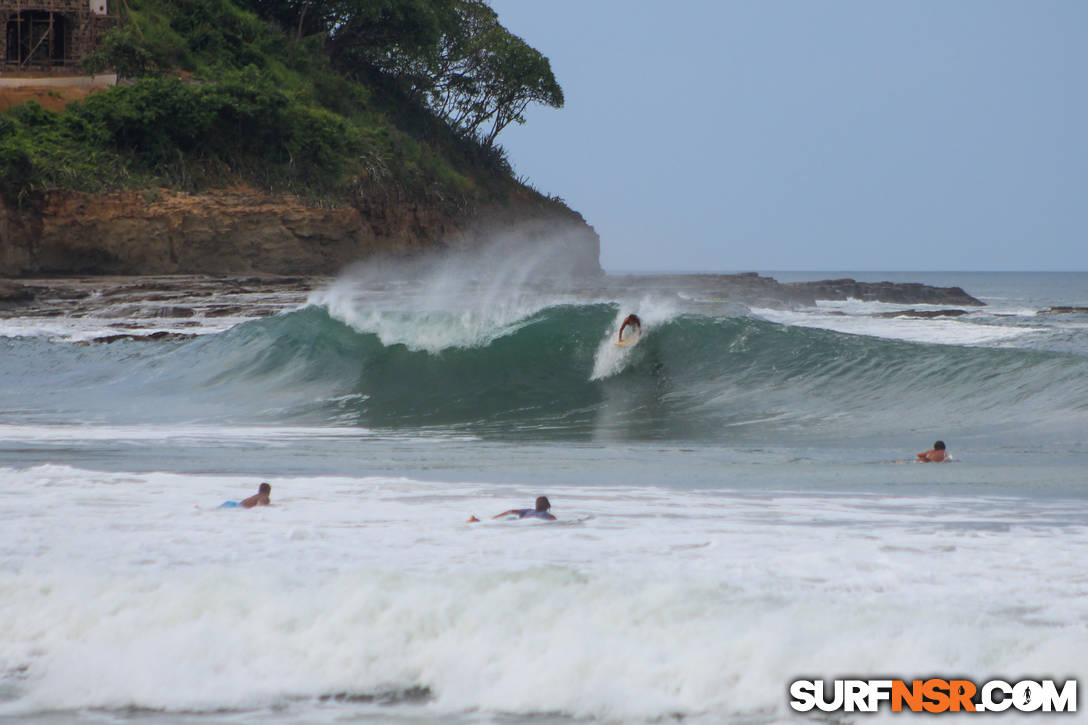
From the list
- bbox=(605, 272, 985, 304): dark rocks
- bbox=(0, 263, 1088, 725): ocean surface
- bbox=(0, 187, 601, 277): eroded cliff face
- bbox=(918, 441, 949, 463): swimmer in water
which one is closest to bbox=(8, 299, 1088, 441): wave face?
bbox=(0, 263, 1088, 725): ocean surface

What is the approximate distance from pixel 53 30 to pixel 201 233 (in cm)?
1063

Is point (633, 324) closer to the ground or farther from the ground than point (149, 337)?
farther from the ground

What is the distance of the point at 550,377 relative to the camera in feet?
53.8

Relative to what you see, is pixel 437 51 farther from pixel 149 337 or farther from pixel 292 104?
pixel 149 337

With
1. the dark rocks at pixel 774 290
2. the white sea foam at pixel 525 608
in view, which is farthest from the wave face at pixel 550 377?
the dark rocks at pixel 774 290

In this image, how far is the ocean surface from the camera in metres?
4.09

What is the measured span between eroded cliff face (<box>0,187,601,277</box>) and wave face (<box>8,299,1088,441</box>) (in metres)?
9.30

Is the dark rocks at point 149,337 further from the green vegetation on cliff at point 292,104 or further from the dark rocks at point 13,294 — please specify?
the green vegetation on cliff at point 292,104

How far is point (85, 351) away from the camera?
1858 centimetres

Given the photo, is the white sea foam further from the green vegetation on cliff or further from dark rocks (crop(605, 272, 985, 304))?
the green vegetation on cliff

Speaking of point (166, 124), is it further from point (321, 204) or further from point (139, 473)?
point (139, 473)

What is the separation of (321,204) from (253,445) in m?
22.0

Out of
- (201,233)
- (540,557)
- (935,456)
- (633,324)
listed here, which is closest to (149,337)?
(633,324)

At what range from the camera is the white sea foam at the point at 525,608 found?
4082mm
